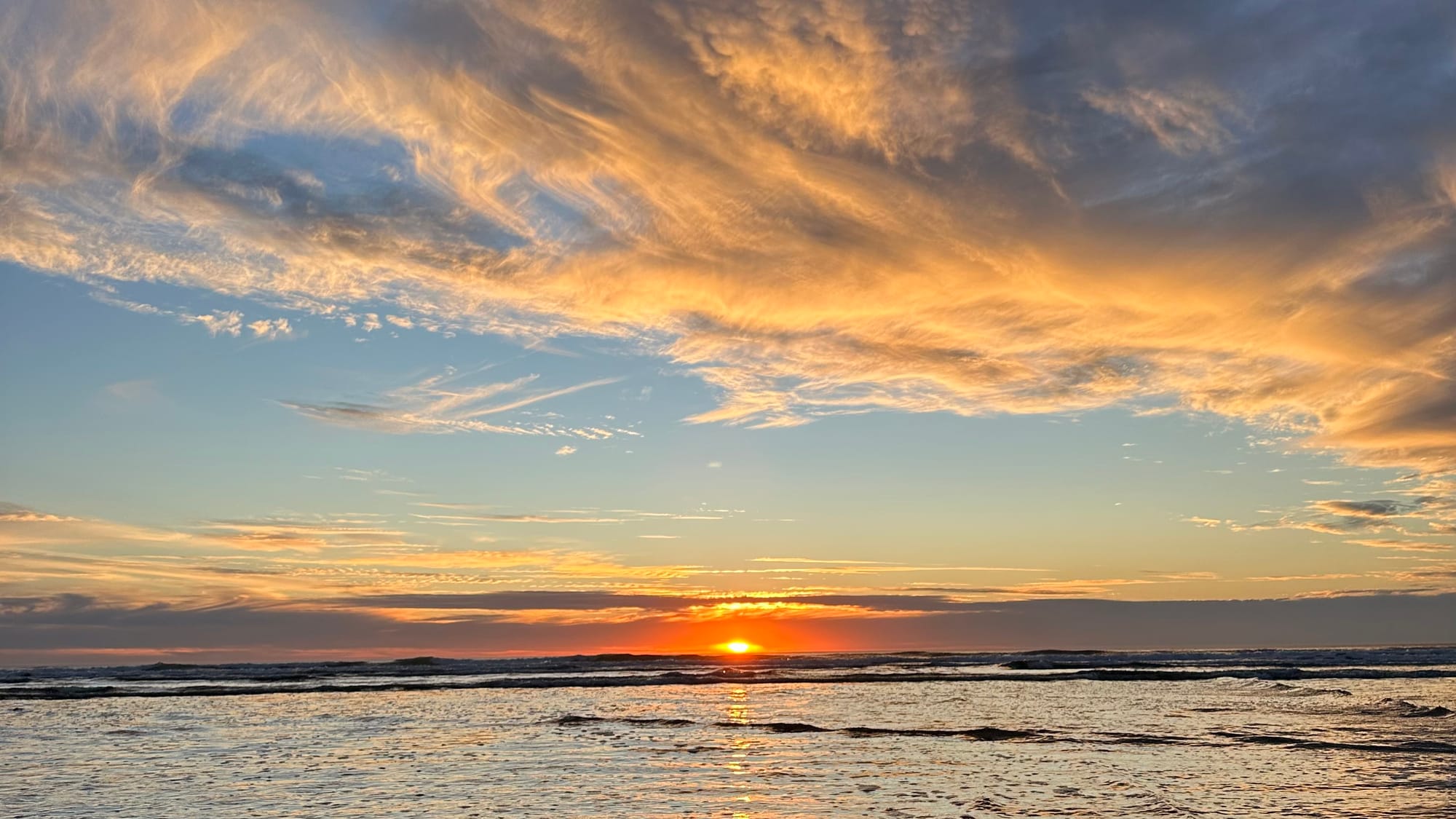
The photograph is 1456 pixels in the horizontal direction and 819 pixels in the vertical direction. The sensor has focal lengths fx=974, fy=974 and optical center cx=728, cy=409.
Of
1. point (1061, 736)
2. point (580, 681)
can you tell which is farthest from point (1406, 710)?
point (580, 681)

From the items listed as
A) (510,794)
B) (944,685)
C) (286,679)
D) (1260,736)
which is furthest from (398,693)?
(1260,736)

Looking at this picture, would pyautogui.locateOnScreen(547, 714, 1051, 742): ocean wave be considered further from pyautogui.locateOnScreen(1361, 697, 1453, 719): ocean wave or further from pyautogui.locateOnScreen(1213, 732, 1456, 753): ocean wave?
pyautogui.locateOnScreen(1361, 697, 1453, 719): ocean wave

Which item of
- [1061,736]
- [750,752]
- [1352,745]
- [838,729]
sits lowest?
[838,729]

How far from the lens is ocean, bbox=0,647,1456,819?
18.4 m

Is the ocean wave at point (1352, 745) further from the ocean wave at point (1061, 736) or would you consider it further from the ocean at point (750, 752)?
the ocean at point (750, 752)

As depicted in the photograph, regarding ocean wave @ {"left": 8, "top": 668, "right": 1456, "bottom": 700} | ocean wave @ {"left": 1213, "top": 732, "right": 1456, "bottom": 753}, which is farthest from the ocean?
ocean wave @ {"left": 8, "top": 668, "right": 1456, "bottom": 700}

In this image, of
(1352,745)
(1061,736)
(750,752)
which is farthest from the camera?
(1061,736)

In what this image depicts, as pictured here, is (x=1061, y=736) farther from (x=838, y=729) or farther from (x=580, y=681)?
(x=580, y=681)

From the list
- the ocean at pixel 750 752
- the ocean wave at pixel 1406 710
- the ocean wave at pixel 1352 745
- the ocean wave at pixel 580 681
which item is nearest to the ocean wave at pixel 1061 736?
the ocean wave at pixel 1352 745

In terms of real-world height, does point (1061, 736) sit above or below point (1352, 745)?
below

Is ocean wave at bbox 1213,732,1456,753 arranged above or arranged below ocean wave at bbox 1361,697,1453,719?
above

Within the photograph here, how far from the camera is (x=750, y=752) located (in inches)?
1024

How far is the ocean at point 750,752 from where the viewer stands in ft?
60.5

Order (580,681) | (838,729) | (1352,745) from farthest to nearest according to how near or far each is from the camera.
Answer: (580,681), (838,729), (1352,745)
